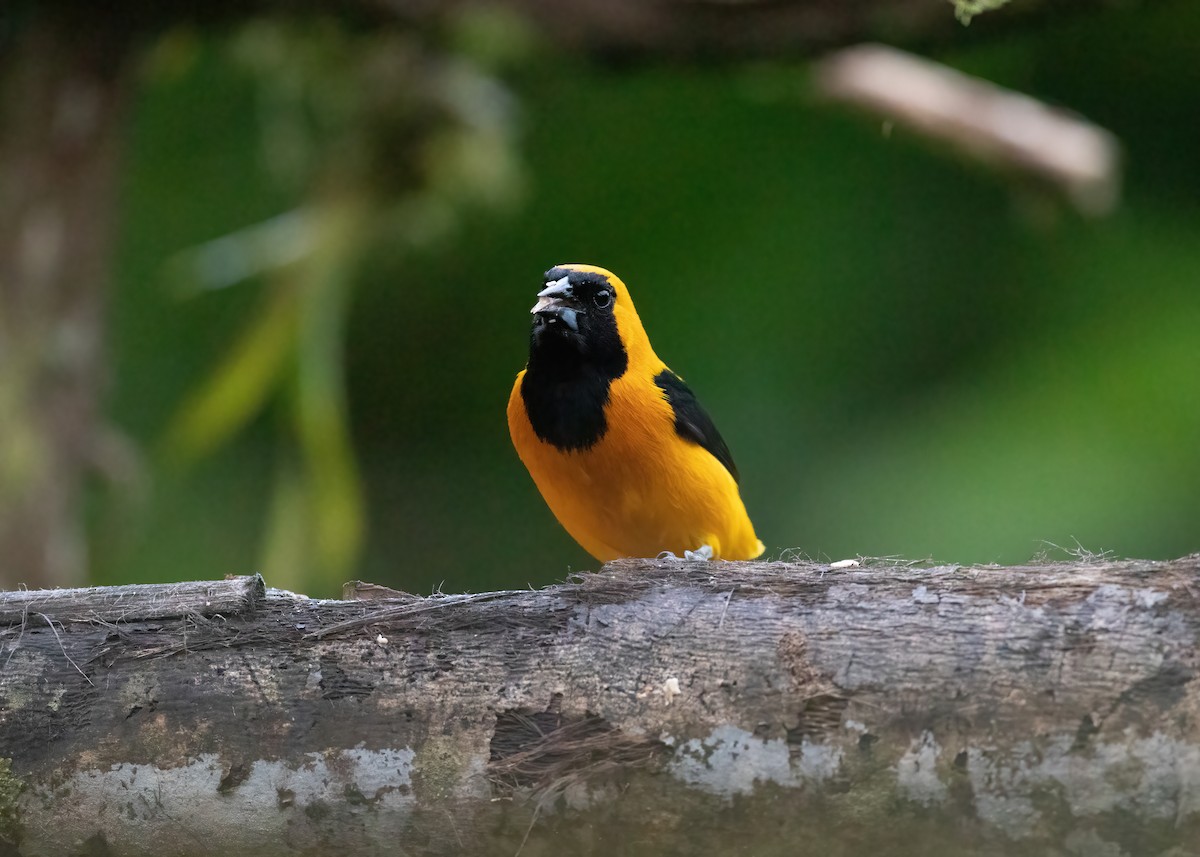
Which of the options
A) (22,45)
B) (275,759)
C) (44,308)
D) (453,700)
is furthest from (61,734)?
(22,45)

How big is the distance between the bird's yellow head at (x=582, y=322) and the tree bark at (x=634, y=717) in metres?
1.41

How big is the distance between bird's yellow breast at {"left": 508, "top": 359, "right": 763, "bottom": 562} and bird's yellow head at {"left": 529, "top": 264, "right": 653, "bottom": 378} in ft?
0.26

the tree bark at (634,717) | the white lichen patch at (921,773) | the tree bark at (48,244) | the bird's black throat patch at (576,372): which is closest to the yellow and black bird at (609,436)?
the bird's black throat patch at (576,372)

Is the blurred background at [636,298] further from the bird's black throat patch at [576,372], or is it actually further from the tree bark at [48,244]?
the bird's black throat patch at [576,372]

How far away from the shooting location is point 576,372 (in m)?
3.54

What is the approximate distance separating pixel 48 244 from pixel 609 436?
2344 mm

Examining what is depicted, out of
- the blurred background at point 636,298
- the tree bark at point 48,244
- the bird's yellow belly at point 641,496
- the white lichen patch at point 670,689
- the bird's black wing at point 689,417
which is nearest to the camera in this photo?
the white lichen patch at point 670,689

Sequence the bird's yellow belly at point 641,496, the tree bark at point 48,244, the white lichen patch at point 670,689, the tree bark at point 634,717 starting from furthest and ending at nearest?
the tree bark at point 48,244, the bird's yellow belly at point 641,496, the white lichen patch at point 670,689, the tree bark at point 634,717

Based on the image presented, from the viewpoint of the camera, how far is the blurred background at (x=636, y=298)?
5.79m

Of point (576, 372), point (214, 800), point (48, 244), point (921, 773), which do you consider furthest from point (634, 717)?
point (48, 244)

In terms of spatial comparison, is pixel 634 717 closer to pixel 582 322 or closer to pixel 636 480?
pixel 636 480

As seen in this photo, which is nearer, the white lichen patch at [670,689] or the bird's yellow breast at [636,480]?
the white lichen patch at [670,689]

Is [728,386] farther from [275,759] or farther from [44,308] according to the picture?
[275,759]

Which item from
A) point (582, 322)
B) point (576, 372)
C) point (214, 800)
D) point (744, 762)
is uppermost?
point (582, 322)
